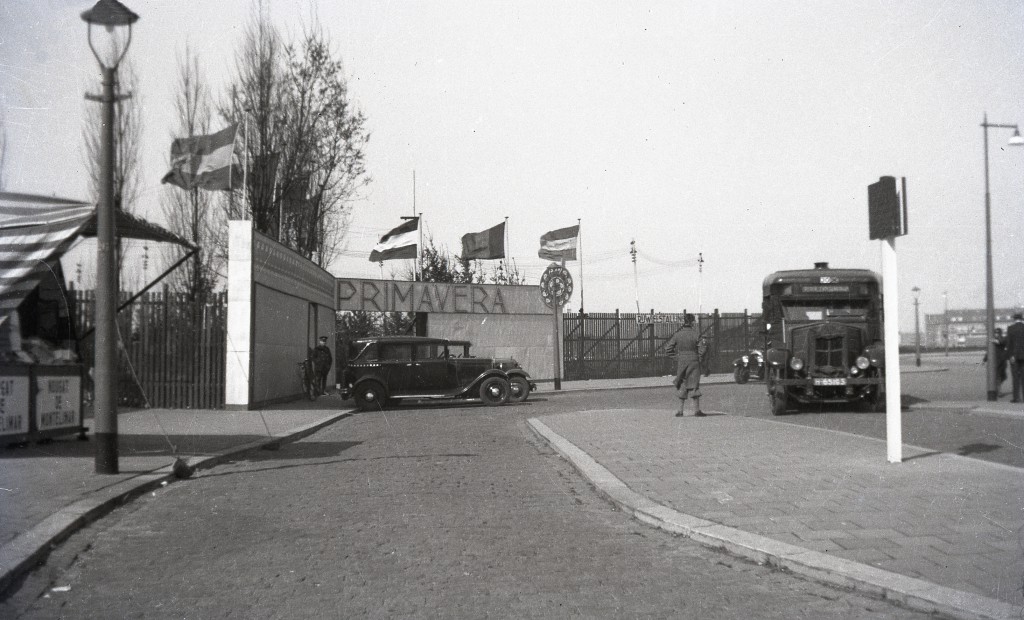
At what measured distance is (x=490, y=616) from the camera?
407 cm

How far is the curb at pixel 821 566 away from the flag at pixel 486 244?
27.0 metres

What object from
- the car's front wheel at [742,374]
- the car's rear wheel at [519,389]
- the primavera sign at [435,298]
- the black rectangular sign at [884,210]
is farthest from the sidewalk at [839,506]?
the primavera sign at [435,298]

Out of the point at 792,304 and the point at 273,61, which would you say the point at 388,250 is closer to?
the point at 273,61

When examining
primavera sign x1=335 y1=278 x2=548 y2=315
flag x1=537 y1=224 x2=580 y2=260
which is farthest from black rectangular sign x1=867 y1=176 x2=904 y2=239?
flag x1=537 y1=224 x2=580 y2=260

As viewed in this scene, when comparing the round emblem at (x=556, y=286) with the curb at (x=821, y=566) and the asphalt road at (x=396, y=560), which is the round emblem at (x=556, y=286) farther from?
the curb at (x=821, y=566)

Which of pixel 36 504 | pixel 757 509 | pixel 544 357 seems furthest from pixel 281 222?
pixel 757 509

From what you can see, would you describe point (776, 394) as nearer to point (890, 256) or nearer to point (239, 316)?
point (890, 256)

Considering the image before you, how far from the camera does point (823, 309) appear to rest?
15.8m

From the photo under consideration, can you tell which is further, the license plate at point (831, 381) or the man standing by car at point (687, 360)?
the license plate at point (831, 381)

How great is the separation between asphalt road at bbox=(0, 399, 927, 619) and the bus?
25.2 feet

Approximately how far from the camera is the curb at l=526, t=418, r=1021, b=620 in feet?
13.0

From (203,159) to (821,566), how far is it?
16090mm

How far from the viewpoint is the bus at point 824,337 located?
14789mm

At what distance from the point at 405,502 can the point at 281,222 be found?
2090 centimetres
